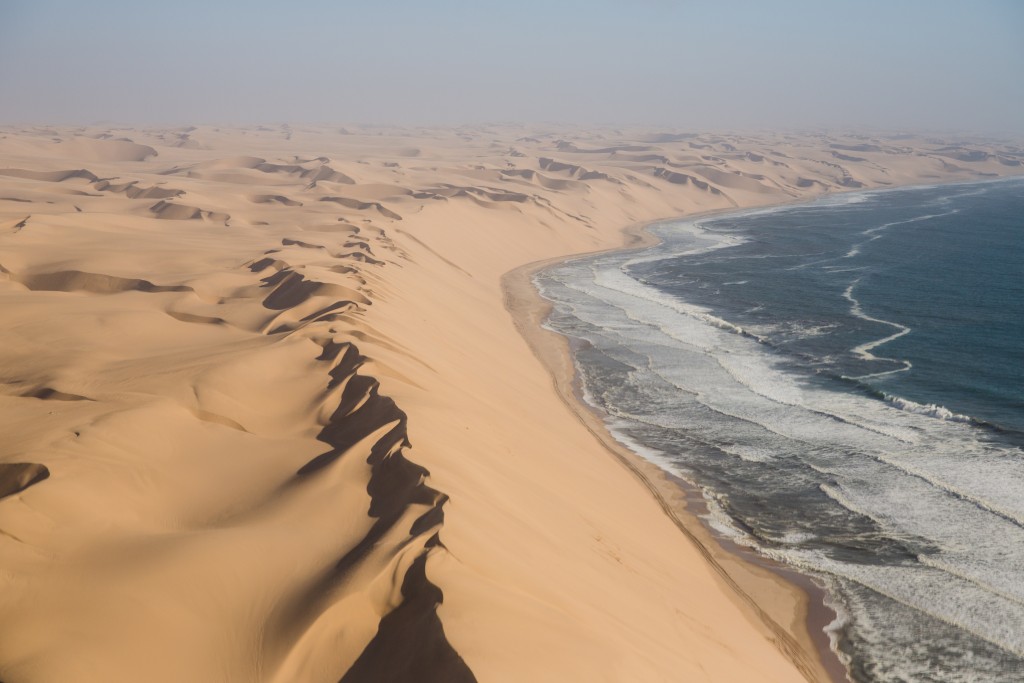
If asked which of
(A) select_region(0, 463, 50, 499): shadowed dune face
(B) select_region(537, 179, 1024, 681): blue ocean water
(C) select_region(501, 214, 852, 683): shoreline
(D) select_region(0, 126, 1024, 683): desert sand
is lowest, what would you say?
(C) select_region(501, 214, 852, 683): shoreline

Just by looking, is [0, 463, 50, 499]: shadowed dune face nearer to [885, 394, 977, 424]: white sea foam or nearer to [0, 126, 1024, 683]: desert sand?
[0, 126, 1024, 683]: desert sand

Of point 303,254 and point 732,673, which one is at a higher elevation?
point 303,254

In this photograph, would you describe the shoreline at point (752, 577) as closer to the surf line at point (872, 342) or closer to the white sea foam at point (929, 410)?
the white sea foam at point (929, 410)

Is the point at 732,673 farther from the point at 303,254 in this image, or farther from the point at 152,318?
the point at 303,254

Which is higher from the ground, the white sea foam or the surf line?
the surf line

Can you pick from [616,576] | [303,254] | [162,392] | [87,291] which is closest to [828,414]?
[616,576]

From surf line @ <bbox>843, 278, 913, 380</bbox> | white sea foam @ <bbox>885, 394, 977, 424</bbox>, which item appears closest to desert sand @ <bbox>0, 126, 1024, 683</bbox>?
white sea foam @ <bbox>885, 394, 977, 424</bbox>
